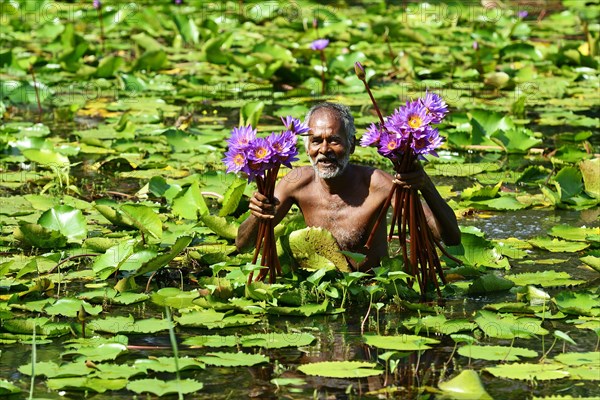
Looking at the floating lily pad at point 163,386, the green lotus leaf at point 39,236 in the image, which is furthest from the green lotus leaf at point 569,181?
the floating lily pad at point 163,386

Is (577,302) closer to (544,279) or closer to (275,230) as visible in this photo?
(544,279)

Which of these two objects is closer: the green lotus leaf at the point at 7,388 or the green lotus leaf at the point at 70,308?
the green lotus leaf at the point at 7,388

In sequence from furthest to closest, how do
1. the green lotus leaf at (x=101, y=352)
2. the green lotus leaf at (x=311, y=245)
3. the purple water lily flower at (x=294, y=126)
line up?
the green lotus leaf at (x=311, y=245) < the purple water lily flower at (x=294, y=126) < the green lotus leaf at (x=101, y=352)

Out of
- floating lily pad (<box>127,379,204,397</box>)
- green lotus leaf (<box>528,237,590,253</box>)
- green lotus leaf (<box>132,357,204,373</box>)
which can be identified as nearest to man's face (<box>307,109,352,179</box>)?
green lotus leaf (<box>528,237,590,253</box>)

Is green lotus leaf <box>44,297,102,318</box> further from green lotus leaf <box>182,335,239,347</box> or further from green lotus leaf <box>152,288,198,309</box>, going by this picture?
green lotus leaf <box>182,335,239,347</box>

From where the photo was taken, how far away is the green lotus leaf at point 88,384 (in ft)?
12.6

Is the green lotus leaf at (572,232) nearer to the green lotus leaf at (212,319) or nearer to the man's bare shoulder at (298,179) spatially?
the man's bare shoulder at (298,179)

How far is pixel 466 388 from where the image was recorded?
3.75 metres

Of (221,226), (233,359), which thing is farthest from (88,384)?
(221,226)

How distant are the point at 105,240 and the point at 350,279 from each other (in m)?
1.47

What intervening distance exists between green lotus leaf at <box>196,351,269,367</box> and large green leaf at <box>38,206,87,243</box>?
1.83 m

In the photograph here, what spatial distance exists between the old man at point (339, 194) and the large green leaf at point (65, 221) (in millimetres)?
1025

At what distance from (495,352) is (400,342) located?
352 millimetres

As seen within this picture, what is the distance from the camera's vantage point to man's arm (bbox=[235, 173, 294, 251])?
15.5 ft
